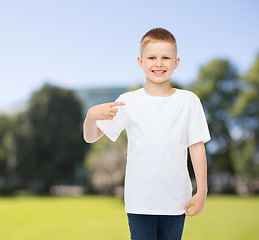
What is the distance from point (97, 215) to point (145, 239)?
17069mm

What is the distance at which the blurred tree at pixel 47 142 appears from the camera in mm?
33781

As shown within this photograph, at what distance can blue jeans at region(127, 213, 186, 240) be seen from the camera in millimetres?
2875

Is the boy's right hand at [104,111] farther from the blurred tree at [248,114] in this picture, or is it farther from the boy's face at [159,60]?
the blurred tree at [248,114]

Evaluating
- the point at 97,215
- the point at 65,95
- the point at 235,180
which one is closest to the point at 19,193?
the point at 65,95

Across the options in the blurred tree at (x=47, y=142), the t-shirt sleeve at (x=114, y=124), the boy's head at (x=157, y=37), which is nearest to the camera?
the boy's head at (x=157, y=37)

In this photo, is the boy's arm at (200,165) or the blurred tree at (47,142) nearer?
the boy's arm at (200,165)

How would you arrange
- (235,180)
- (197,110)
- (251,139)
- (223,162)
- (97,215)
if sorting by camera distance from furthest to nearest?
(235,180)
(223,162)
(251,139)
(97,215)
(197,110)

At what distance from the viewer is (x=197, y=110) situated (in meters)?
3.07

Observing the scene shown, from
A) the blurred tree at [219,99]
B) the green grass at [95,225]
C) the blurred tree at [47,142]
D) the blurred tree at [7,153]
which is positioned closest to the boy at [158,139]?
the green grass at [95,225]

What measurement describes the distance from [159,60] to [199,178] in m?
1.05

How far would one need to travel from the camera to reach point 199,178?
9.82 feet

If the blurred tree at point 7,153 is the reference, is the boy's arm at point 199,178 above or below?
above

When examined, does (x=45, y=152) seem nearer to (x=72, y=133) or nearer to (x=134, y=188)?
(x=72, y=133)

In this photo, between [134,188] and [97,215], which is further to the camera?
[97,215]
